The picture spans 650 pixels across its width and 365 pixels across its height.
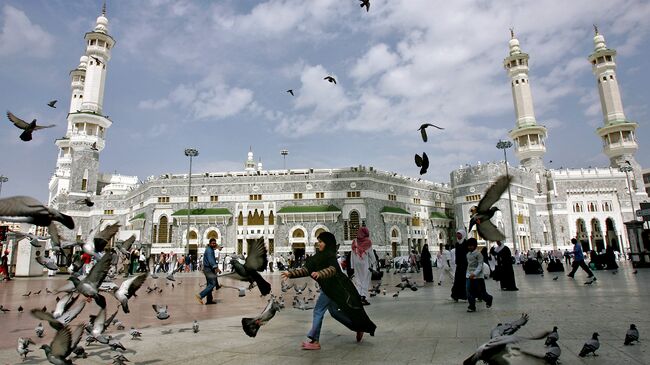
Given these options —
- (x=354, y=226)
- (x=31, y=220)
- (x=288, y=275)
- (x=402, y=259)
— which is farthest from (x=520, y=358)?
(x=354, y=226)

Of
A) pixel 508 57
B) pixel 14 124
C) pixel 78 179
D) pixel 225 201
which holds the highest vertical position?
pixel 508 57

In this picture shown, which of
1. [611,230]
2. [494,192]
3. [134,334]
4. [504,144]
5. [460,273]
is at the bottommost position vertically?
[134,334]

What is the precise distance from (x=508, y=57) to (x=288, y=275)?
61321 mm

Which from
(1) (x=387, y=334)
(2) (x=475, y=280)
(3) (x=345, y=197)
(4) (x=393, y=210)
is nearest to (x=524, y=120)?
(4) (x=393, y=210)

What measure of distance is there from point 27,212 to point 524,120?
59.5 metres

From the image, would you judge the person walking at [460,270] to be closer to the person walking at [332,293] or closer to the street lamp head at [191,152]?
the person walking at [332,293]

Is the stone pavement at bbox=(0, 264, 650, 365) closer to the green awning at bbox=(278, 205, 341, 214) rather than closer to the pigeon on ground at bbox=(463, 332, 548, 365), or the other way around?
Answer: the pigeon on ground at bbox=(463, 332, 548, 365)

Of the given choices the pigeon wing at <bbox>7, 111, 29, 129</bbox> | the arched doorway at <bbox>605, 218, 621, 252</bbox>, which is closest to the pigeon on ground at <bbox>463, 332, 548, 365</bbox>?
the pigeon wing at <bbox>7, 111, 29, 129</bbox>

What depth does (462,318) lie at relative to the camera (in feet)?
20.5

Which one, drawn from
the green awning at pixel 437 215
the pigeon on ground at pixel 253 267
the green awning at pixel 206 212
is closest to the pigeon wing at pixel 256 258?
the pigeon on ground at pixel 253 267

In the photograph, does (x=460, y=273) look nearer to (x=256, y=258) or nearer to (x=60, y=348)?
(x=256, y=258)

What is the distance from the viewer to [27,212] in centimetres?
401

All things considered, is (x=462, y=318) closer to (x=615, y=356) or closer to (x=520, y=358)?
(x=615, y=356)

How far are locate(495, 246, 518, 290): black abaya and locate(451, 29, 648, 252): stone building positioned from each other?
37.6 m
